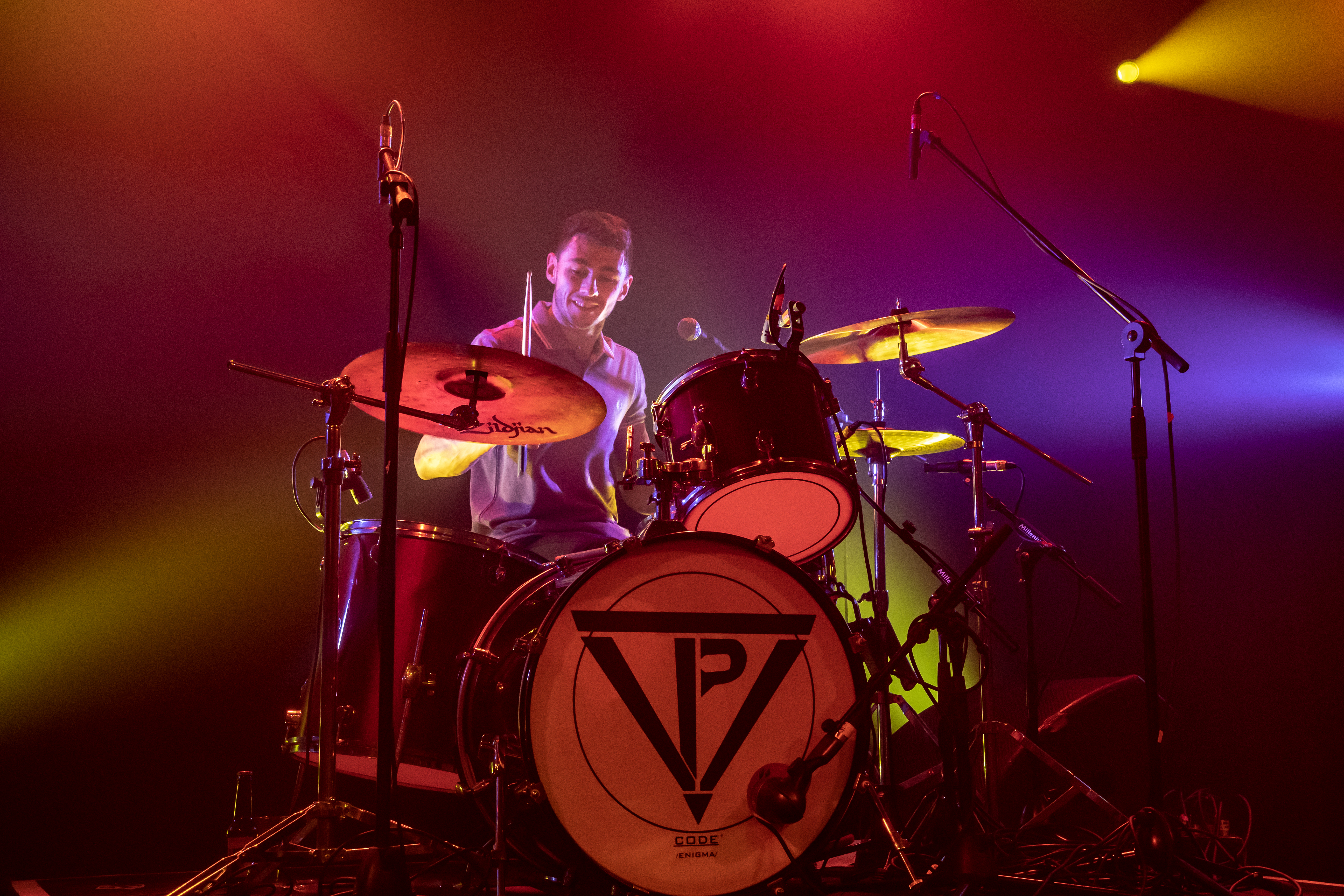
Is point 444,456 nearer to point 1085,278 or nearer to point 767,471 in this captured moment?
point 767,471

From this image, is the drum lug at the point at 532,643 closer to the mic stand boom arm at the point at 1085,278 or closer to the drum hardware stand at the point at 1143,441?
the drum hardware stand at the point at 1143,441

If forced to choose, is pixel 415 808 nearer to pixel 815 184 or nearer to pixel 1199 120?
pixel 815 184

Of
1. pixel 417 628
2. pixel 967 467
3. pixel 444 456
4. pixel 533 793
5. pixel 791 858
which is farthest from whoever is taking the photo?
pixel 967 467

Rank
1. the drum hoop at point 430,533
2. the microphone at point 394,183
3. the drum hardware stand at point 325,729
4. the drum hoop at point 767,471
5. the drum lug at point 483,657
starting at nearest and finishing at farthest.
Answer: the microphone at point 394,183 → the drum hardware stand at point 325,729 → the drum lug at point 483,657 → the drum hoop at point 767,471 → the drum hoop at point 430,533

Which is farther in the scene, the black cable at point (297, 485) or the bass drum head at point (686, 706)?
the black cable at point (297, 485)

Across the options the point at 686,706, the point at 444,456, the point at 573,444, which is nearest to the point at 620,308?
the point at 573,444

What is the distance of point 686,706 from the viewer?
236 cm

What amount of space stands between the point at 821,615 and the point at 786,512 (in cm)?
60

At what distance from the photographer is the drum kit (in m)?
2.27

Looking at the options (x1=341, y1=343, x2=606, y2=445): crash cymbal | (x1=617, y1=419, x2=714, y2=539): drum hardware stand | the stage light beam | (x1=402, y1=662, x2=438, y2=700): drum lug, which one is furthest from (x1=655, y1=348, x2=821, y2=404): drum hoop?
the stage light beam

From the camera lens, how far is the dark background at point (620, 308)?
11.2 feet

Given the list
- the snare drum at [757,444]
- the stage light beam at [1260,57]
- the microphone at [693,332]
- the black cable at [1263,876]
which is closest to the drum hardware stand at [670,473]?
the snare drum at [757,444]

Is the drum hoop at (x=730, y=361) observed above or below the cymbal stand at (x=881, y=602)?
above


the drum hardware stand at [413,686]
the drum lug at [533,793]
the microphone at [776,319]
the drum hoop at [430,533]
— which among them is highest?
the microphone at [776,319]
